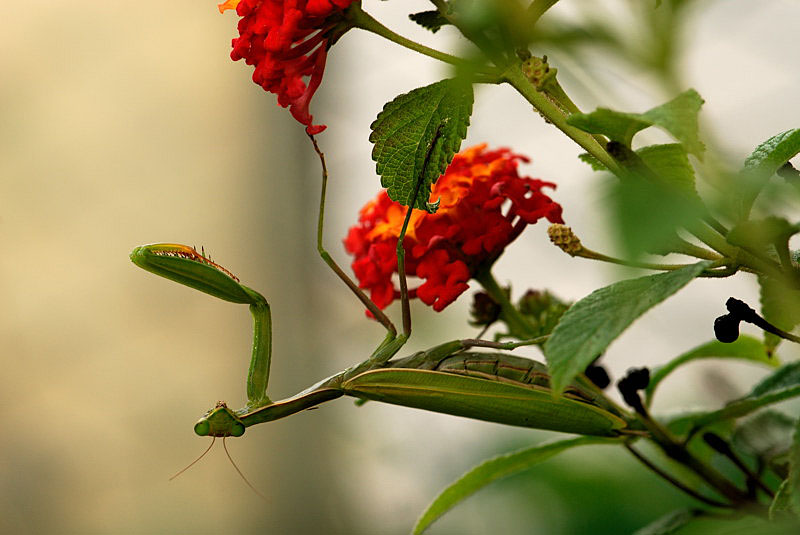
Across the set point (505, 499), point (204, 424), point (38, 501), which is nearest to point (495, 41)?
point (204, 424)

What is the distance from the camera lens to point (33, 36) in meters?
1.45

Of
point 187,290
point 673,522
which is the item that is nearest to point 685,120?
point 673,522

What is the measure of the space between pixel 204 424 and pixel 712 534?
0.84 ft

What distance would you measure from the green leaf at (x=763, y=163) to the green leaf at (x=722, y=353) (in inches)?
6.8

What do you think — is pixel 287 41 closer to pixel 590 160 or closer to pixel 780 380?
pixel 590 160

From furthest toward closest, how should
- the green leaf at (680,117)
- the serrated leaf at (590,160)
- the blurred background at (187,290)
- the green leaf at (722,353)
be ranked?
1. the blurred background at (187,290)
2. the green leaf at (722,353)
3. the serrated leaf at (590,160)
4. the green leaf at (680,117)

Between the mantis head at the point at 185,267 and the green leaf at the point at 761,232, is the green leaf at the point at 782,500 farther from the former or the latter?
the mantis head at the point at 185,267

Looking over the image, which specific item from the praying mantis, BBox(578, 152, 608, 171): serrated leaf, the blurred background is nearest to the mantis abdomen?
the praying mantis

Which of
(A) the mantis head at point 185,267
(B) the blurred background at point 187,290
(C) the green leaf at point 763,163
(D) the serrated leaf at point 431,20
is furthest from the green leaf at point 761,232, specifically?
(B) the blurred background at point 187,290

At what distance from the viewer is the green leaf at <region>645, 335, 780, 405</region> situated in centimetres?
38

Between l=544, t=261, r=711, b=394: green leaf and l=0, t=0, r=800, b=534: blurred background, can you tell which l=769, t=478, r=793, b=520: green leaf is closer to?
l=544, t=261, r=711, b=394: green leaf

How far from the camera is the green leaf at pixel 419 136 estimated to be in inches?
10.1

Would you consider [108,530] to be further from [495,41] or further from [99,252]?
[495,41]

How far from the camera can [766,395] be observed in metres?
0.30
